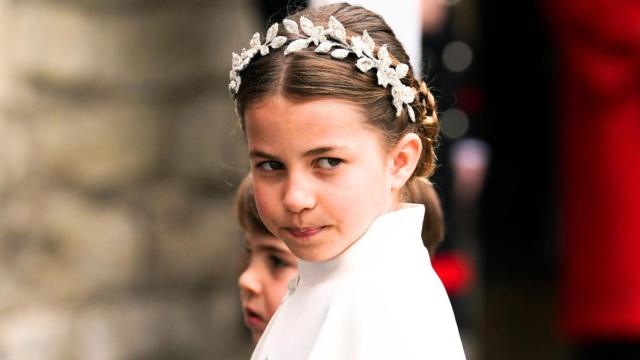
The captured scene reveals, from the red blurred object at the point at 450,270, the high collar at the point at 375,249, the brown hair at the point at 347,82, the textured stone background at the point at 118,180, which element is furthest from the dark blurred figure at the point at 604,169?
the high collar at the point at 375,249

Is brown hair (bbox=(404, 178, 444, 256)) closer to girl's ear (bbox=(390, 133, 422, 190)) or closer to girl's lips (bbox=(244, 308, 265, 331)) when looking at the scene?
girl's ear (bbox=(390, 133, 422, 190))

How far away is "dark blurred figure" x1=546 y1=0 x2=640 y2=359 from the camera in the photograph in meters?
4.05

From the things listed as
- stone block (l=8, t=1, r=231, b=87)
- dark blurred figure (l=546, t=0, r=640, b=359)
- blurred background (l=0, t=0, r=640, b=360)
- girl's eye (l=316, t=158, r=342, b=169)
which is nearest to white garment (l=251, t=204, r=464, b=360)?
girl's eye (l=316, t=158, r=342, b=169)

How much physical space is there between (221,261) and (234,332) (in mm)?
293

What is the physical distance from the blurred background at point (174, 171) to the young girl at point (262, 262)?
4.49 ft

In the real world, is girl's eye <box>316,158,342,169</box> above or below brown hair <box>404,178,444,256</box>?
above

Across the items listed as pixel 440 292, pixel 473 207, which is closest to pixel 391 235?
pixel 440 292

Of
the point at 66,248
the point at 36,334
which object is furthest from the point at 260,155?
the point at 66,248

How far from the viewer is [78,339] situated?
14.6 feet

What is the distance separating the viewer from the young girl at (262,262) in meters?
2.27

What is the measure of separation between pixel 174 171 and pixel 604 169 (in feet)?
5.43

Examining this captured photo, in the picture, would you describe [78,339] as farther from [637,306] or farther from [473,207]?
[473,207]

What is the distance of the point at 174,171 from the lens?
4.90 m

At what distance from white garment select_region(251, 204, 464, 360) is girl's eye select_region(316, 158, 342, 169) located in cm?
11
